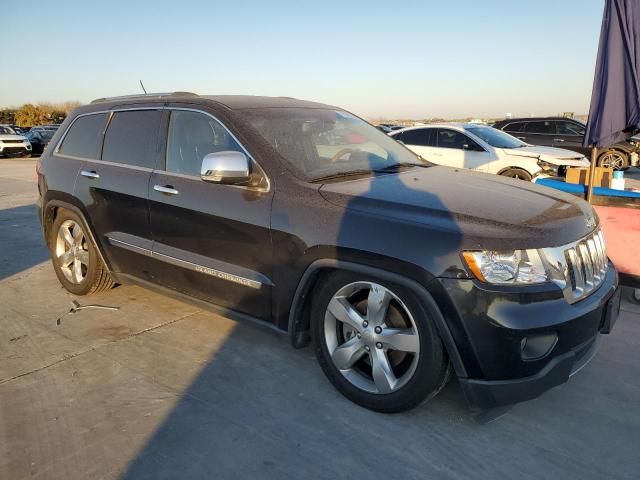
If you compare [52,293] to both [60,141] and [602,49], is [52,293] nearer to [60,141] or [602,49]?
[60,141]

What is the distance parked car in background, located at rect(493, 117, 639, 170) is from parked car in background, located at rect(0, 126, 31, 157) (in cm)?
2222

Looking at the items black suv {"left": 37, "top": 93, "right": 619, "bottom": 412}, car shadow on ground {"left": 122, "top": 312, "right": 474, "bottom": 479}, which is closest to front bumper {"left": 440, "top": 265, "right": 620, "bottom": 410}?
black suv {"left": 37, "top": 93, "right": 619, "bottom": 412}

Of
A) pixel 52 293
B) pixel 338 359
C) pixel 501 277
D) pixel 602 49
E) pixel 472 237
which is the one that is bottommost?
pixel 52 293

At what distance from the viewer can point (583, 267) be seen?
282cm

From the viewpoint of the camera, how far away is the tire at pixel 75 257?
4.64 metres

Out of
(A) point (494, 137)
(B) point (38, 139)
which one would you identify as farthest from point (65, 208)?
(B) point (38, 139)

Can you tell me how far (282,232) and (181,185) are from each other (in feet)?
3.27

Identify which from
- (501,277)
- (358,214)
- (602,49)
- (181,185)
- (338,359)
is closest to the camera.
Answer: (501,277)

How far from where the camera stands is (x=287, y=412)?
2982 millimetres

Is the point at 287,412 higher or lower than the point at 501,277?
lower

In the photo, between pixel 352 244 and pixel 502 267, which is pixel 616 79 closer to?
pixel 502 267

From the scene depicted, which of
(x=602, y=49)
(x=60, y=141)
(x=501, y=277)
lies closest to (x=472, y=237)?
(x=501, y=277)

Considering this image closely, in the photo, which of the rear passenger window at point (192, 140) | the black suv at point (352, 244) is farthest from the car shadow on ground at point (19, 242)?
the rear passenger window at point (192, 140)

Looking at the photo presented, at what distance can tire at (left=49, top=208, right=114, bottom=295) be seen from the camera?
464 centimetres
